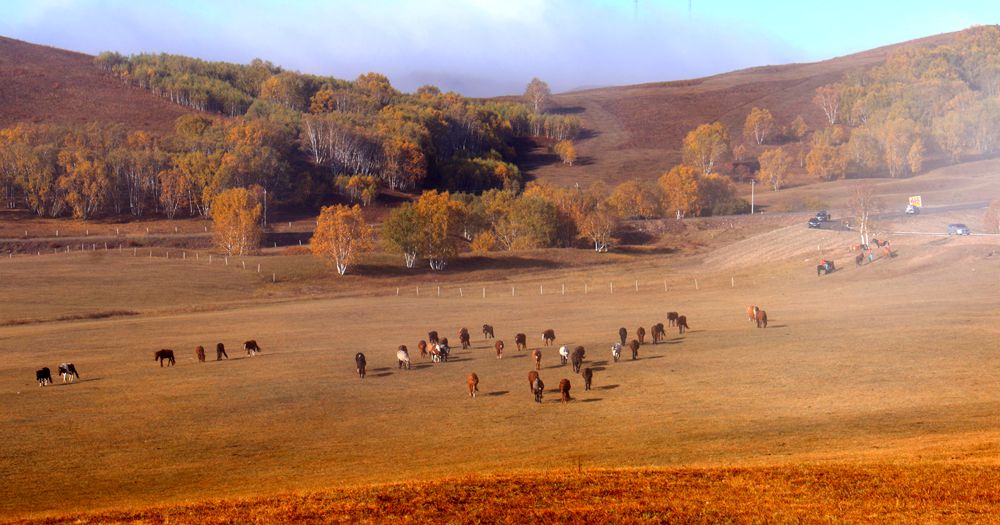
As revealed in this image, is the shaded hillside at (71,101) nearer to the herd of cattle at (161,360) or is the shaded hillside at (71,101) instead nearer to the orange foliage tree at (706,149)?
the orange foliage tree at (706,149)

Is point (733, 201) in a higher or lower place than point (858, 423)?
Result: higher

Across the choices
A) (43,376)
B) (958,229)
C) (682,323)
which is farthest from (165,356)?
(958,229)

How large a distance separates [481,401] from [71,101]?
180760mm

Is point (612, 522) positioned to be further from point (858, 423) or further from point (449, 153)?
point (449, 153)

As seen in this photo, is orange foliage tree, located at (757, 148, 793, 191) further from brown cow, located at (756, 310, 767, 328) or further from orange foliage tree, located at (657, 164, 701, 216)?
brown cow, located at (756, 310, 767, 328)

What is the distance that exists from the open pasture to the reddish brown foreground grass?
264 cm

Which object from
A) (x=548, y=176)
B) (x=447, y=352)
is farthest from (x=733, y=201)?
(x=447, y=352)

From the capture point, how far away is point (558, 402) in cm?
3047

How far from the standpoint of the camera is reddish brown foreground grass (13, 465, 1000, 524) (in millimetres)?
13992

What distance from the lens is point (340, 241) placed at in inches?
3735

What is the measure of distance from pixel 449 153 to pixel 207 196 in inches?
2872

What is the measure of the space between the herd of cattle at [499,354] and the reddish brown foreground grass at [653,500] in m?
14.1

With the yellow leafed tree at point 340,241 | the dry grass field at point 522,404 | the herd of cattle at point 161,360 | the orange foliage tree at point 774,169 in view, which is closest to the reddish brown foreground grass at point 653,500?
the dry grass field at point 522,404

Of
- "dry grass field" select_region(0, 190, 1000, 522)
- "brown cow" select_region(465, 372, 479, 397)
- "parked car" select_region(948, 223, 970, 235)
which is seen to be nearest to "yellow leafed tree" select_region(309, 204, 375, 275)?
"dry grass field" select_region(0, 190, 1000, 522)
